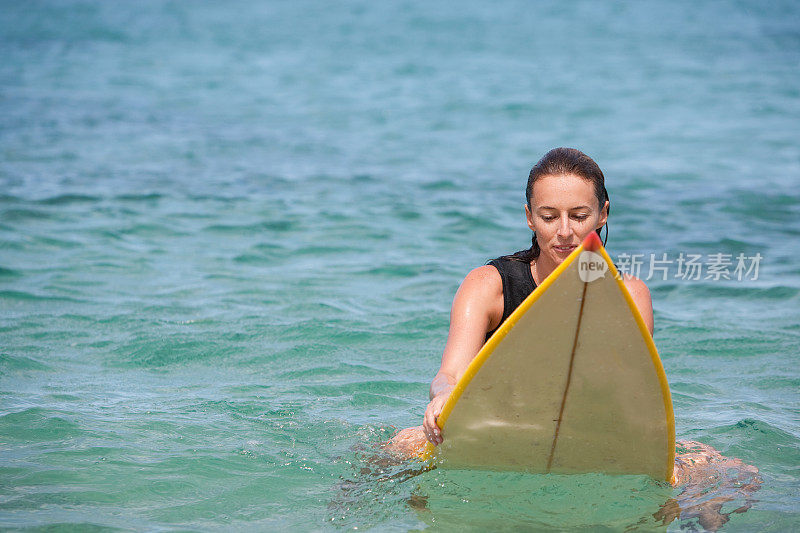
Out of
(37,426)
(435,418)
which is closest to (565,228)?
(435,418)

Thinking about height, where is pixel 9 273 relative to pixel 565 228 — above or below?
below

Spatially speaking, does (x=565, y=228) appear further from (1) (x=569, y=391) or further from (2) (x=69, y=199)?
(2) (x=69, y=199)

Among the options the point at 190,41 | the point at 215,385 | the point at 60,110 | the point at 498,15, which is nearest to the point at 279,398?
the point at 215,385

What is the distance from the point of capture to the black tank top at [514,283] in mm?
3781

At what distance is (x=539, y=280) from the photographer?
12.5 ft

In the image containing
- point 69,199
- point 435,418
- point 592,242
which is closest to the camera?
point 592,242

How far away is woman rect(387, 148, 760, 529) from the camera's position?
3463 millimetres

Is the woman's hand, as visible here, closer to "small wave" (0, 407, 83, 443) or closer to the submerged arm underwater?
the submerged arm underwater

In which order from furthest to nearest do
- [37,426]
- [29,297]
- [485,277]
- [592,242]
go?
[29,297]
[37,426]
[485,277]
[592,242]

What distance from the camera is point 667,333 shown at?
6082 mm

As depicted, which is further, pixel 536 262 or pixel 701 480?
pixel 536 262

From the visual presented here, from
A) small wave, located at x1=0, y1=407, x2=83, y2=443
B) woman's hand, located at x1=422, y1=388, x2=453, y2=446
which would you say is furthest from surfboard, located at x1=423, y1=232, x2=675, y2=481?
small wave, located at x1=0, y1=407, x2=83, y2=443

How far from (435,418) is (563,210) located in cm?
92

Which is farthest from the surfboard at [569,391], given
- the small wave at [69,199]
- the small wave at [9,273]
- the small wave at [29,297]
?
the small wave at [69,199]
